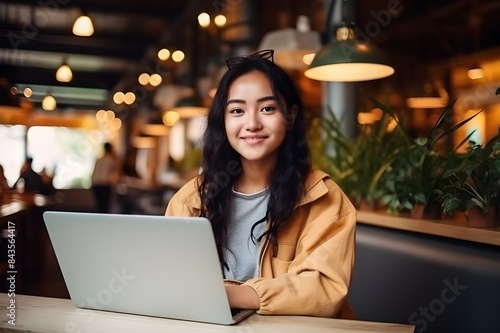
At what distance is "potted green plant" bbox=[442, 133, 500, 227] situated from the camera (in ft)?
6.48

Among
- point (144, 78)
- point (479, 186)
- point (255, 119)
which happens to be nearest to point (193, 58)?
point (144, 78)

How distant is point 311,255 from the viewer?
142 cm

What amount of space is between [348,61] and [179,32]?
24.6 feet

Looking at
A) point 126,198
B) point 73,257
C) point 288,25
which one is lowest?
point 126,198

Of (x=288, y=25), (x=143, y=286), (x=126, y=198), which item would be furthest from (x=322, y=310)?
(x=126, y=198)

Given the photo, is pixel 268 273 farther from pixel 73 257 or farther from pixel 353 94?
pixel 353 94

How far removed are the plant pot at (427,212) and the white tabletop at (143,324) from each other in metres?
1.25

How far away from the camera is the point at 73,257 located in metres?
1.28

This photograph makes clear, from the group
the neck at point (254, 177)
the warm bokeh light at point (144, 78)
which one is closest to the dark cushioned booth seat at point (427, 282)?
the neck at point (254, 177)

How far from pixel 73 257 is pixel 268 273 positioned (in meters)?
0.58

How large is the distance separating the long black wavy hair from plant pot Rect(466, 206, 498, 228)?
724mm

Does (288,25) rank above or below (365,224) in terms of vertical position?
above

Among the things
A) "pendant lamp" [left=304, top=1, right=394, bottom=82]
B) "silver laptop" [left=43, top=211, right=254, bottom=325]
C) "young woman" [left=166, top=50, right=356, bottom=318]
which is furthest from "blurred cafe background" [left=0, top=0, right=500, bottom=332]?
"silver laptop" [left=43, top=211, right=254, bottom=325]

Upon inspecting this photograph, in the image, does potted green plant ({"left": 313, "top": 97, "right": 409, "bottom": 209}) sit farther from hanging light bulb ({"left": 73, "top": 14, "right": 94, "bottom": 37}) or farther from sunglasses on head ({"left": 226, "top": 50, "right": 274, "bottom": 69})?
hanging light bulb ({"left": 73, "top": 14, "right": 94, "bottom": 37})
